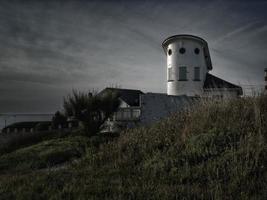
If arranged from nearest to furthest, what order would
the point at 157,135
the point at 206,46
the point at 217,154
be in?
the point at 217,154 → the point at 157,135 → the point at 206,46

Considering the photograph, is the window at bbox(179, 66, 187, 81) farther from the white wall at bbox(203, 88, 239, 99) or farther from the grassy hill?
the grassy hill

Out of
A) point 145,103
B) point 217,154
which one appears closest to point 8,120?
point 145,103

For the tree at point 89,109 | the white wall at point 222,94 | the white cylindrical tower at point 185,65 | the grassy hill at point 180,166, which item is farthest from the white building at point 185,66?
the grassy hill at point 180,166

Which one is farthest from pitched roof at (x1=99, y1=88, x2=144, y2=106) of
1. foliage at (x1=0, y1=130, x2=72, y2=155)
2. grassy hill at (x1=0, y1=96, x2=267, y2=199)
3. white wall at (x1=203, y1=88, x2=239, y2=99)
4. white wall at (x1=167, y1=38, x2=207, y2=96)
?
grassy hill at (x1=0, y1=96, x2=267, y2=199)

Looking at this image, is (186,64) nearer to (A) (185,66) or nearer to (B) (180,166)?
(A) (185,66)

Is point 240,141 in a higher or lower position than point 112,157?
higher

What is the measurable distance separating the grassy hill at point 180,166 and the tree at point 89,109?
7.24 metres

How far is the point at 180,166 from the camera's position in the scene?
4359 mm

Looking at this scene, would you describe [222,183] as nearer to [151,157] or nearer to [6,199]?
[151,157]

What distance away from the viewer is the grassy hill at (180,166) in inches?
134

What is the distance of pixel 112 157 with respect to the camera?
5488 mm

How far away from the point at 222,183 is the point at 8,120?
2754 centimetres

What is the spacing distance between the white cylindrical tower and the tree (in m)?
8.42

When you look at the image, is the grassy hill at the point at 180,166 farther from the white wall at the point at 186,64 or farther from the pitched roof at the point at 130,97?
the pitched roof at the point at 130,97
